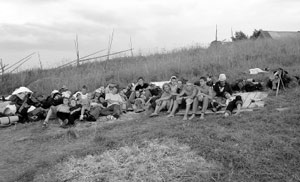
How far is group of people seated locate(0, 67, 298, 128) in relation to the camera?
6971mm

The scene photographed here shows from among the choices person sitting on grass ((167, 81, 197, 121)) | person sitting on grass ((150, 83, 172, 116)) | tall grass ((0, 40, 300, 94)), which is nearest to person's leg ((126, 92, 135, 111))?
person sitting on grass ((150, 83, 172, 116))

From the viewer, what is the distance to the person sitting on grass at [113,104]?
25.7ft

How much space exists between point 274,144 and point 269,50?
967cm

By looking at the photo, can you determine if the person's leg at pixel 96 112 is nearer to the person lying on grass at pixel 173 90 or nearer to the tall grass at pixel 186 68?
the person lying on grass at pixel 173 90

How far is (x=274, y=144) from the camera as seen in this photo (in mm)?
4547

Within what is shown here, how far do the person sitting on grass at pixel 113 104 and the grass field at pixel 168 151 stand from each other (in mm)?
1130

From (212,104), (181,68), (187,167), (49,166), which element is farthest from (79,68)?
(187,167)

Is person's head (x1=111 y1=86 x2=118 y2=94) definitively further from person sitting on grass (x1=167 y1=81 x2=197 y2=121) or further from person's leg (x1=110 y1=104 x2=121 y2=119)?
person sitting on grass (x1=167 y1=81 x2=197 y2=121)

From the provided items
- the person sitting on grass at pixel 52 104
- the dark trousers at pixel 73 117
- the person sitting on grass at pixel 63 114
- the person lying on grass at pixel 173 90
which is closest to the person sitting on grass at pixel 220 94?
the person lying on grass at pixel 173 90

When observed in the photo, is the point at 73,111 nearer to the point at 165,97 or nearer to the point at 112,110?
the point at 112,110

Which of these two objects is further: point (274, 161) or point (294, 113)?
point (294, 113)

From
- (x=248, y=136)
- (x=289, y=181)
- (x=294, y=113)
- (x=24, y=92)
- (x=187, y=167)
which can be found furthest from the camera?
(x=24, y=92)

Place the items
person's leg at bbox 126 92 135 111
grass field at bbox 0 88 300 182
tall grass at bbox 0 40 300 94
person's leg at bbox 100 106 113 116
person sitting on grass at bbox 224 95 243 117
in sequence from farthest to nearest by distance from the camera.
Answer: tall grass at bbox 0 40 300 94, person's leg at bbox 126 92 135 111, person's leg at bbox 100 106 113 116, person sitting on grass at bbox 224 95 243 117, grass field at bbox 0 88 300 182

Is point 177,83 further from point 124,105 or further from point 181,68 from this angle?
point 181,68
